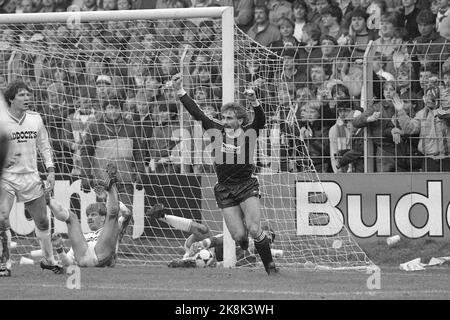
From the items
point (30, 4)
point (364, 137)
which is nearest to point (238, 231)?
point (364, 137)

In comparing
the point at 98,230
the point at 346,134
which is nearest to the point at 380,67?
the point at 346,134

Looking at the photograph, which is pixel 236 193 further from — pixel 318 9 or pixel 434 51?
pixel 318 9

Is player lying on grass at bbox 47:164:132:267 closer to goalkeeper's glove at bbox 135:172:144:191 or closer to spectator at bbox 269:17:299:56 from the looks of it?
goalkeeper's glove at bbox 135:172:144:191

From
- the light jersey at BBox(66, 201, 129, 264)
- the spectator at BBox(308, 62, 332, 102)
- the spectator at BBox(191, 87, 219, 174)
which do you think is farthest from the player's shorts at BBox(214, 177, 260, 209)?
the spectator at BBox(308, 62, 332, 102)

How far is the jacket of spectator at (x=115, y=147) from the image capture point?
1792 cm

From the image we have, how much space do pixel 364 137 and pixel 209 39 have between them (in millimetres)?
3001

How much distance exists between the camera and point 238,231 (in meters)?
14.2

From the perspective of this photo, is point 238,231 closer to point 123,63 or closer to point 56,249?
point 56,249

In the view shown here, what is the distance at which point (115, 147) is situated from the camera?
1798 cm

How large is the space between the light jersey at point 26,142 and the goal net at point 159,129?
2.31m

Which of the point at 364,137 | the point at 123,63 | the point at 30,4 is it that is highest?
the point at 30,4

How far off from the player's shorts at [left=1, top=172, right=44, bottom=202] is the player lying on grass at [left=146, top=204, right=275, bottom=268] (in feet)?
6.94

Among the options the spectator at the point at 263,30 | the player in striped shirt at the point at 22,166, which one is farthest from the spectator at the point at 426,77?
the player in striped shirt at the point at 22,166

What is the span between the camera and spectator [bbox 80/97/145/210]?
1789 cm
